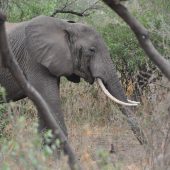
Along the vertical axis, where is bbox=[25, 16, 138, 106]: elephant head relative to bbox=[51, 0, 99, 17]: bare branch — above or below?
above

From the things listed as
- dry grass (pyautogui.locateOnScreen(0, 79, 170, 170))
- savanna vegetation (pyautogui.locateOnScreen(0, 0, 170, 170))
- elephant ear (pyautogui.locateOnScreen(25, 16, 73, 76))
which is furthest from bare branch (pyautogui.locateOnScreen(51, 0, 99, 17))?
elephant ear (pyautogui.locateOnScreen(25, 16, 73, 76))

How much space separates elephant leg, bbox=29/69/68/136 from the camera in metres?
8.96

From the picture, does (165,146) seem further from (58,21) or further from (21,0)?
(21,0)

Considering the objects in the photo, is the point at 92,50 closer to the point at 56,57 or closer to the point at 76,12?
the point at 56,57

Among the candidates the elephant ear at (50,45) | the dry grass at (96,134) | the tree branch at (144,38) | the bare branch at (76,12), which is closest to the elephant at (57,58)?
the elephant ear at (50,45)

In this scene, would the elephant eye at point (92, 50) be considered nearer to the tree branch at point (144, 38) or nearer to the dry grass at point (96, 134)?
the dry grass at point (96, 134)

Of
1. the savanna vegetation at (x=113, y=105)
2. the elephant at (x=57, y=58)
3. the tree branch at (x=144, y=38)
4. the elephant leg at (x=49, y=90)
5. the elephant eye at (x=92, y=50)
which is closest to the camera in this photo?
the tree branch at (x=144, y=38)

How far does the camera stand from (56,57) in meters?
9.29

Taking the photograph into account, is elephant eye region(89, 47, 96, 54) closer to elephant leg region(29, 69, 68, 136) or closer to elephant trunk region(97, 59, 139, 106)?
elephant trunk region(97, 59, 139, 106)

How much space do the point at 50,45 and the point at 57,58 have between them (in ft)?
0.72

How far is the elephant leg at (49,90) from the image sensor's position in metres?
8.96

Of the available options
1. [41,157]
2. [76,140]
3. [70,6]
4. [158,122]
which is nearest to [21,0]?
[70,6]

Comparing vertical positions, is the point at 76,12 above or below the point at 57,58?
below

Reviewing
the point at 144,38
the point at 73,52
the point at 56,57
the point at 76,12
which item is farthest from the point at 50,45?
the point at 76,12
